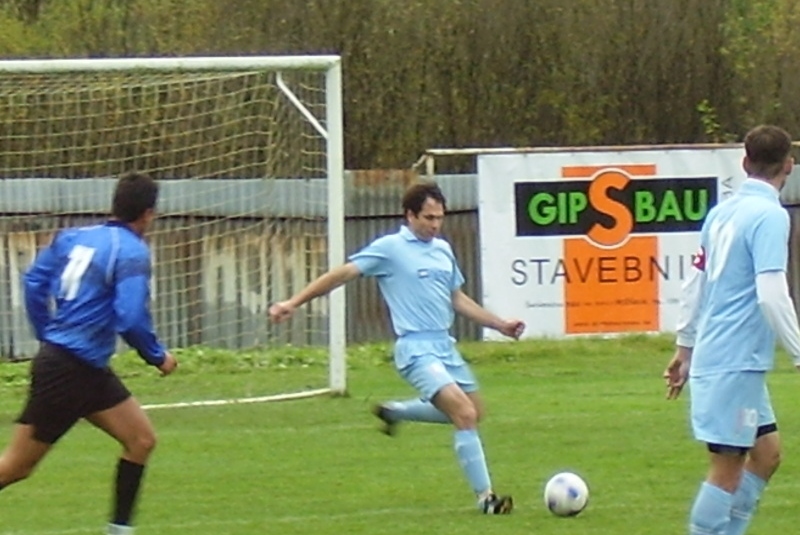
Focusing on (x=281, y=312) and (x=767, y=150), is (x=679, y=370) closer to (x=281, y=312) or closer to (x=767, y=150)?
(x=767, y=150)

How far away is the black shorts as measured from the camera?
8047 mm

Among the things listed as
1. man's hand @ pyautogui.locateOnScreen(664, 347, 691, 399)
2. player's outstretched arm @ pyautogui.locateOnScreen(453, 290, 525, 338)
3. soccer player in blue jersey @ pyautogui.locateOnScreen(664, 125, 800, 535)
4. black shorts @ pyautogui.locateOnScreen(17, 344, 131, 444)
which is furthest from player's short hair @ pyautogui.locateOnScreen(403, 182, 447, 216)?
soccer player in blue jersey @ pyautogui.locateOnScreen(664, 125, 800, 535)

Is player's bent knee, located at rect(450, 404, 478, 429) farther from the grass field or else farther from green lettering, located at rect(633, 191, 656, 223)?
green lettering, located at rect(633, 191, 656, 223)

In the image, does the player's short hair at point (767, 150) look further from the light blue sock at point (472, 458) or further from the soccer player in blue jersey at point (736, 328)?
the light blue sock at point (472, 458)

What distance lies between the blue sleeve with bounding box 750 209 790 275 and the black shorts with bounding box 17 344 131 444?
289 cm

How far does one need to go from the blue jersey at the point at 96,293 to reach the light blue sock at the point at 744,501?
2450 mm

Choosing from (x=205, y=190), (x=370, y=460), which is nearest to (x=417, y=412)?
(x=370, y=460)

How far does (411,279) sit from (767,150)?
293 centimetres

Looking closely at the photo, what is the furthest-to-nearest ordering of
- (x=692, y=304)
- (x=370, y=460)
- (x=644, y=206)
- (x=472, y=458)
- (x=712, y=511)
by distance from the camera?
1. (x=644, y=206)
2. (x=370, y=460)
3. (x=472, y=458)
4. (x=692, y=304)
5. (x=712, y=511)

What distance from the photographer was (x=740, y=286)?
7.08 metres

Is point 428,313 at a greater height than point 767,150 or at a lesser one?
lesser

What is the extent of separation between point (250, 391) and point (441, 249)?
20.8ft

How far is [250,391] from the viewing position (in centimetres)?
1590

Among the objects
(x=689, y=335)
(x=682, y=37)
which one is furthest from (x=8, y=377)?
(x=682, y=37)
